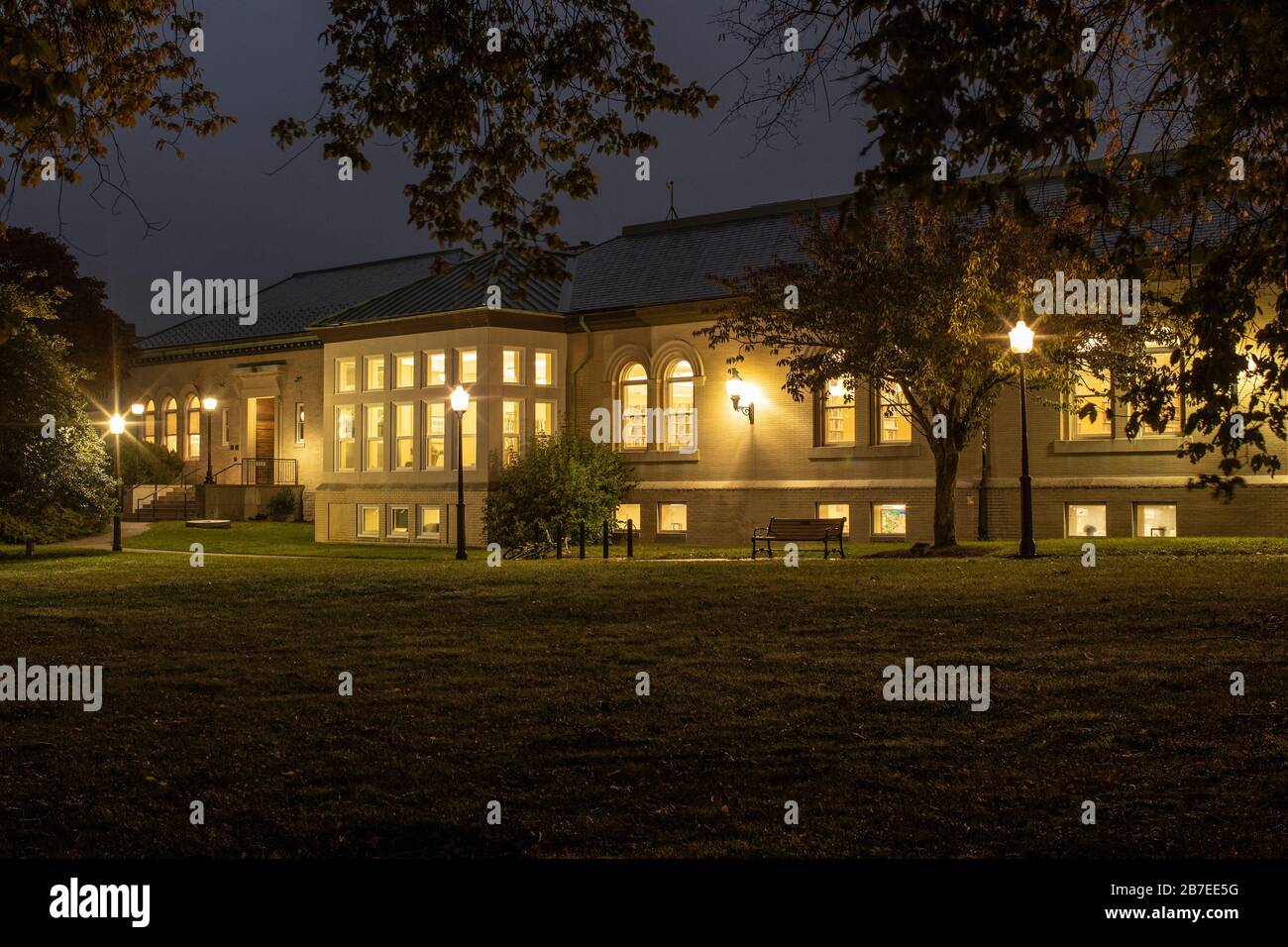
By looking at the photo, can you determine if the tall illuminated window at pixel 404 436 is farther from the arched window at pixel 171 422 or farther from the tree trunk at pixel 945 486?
the arched window at pixel 171 422

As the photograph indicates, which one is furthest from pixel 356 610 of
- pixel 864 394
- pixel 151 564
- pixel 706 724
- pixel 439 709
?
pixel 864 394

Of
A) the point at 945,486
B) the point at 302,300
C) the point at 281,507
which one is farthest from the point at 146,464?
the point at 945,486

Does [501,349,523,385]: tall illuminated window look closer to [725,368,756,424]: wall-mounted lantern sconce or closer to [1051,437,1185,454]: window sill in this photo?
[725,368,756,424]: wall-mounted lantern sconce

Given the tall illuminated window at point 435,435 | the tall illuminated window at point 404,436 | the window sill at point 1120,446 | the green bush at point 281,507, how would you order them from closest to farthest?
the window sill at point 1120,446, the tall illuminated window at point 435,435, the tall illuminated window at point 404,436, the green bush at point 281,507

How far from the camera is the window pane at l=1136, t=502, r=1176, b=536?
29641mm

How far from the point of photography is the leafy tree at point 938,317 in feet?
76.2

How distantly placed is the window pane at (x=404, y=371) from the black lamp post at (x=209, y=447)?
511 inches

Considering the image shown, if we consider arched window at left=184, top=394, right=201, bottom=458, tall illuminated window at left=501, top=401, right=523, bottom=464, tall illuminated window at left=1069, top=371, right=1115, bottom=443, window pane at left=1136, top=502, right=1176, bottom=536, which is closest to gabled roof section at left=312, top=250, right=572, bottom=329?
tall illuminated window at left=501, top=401, right=523, bottom=464

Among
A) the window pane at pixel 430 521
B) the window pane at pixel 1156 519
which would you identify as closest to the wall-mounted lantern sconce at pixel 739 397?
the window pane at pixel 430 521

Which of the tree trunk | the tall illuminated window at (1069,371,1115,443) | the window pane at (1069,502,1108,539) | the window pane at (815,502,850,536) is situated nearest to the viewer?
the tree trunk

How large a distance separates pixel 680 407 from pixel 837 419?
4863 mm

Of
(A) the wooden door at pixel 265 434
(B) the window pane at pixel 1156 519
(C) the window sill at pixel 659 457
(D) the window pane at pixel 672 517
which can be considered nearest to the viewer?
(B) the window pane at pixel 1156 519

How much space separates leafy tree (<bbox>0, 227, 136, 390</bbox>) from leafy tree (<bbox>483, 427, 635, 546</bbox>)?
14386 millimetres

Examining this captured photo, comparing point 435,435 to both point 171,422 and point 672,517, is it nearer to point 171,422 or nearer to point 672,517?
point 672,517
